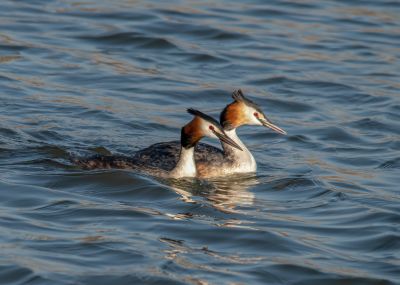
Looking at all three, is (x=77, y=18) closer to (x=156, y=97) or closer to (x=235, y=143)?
(x=156, y=97)

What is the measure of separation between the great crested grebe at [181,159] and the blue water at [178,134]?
168 mm

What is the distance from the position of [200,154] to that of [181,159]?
58 cm

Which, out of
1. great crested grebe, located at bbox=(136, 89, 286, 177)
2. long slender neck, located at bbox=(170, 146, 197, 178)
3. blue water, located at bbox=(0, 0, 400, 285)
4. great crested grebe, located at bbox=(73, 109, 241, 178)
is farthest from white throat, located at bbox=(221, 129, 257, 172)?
long slender neck, located at bbox=(170, 146, 197, 178)

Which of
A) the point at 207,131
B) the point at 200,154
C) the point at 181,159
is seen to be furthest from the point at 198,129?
the point at 200,154

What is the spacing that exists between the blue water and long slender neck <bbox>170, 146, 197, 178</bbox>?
150mm

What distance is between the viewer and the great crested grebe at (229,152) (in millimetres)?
12078

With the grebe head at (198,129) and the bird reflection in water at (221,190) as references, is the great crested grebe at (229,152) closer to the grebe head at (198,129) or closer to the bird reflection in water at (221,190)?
the bird reflection in water at (221,190)

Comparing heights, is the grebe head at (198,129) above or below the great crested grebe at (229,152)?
above

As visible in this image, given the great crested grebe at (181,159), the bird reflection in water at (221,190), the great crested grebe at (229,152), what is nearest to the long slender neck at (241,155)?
the great crested grebe at (229,152)

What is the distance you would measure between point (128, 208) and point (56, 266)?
5.90ft

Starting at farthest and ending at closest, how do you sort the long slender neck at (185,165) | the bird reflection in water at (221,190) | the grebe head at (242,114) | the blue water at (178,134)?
1. the grebe head at (242,114)
2. the long slender neck at (185,165)
3. the bird reflection in water at (221,190)
4. the blue water at (178,134)

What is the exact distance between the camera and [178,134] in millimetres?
13797

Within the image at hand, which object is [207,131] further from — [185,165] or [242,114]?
[242,114]

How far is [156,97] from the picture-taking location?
1505cm
